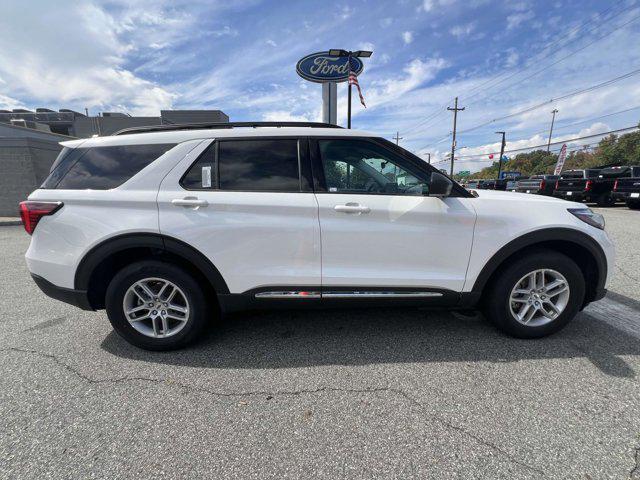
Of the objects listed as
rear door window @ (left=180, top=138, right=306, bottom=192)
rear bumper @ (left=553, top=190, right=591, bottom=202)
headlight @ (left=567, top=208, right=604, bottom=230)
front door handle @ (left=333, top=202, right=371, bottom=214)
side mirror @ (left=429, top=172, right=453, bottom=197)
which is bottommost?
rear bumper @ (left=553, top=190, right=591, bottom=202)

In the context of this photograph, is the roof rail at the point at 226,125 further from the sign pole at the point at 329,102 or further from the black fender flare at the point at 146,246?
the sign pole at the point at 329,102

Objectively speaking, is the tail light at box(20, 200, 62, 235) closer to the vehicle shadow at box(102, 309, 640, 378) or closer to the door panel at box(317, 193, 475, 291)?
the vehicle shadow at box(102, 309, 640, 378)

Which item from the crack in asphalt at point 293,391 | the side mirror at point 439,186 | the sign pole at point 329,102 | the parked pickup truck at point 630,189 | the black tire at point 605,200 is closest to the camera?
the crack in asphalt at point 293,391

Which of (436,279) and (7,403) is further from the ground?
(436,279)

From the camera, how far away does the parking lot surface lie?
65.4 inches

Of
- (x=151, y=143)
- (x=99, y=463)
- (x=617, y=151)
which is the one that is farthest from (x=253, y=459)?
(x=617, y=151)

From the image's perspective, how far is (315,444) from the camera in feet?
5.80

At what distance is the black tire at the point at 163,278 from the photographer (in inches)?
101

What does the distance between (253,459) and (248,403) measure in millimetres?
435

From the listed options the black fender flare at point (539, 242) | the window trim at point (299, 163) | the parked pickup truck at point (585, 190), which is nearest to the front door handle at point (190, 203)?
the window trim at point (299, 163)

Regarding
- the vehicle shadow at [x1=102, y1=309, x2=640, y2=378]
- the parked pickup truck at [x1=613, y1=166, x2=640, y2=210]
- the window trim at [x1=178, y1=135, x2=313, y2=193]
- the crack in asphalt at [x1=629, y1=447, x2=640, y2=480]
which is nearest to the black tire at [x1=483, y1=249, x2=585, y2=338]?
the vehicle shadow at [x1=102, y1=309, x2=640, y2=378]

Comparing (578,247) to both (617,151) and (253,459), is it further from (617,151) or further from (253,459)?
(617,151)

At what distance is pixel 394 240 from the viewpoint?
2.52 meters

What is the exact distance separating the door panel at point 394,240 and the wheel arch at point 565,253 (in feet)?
0.84
